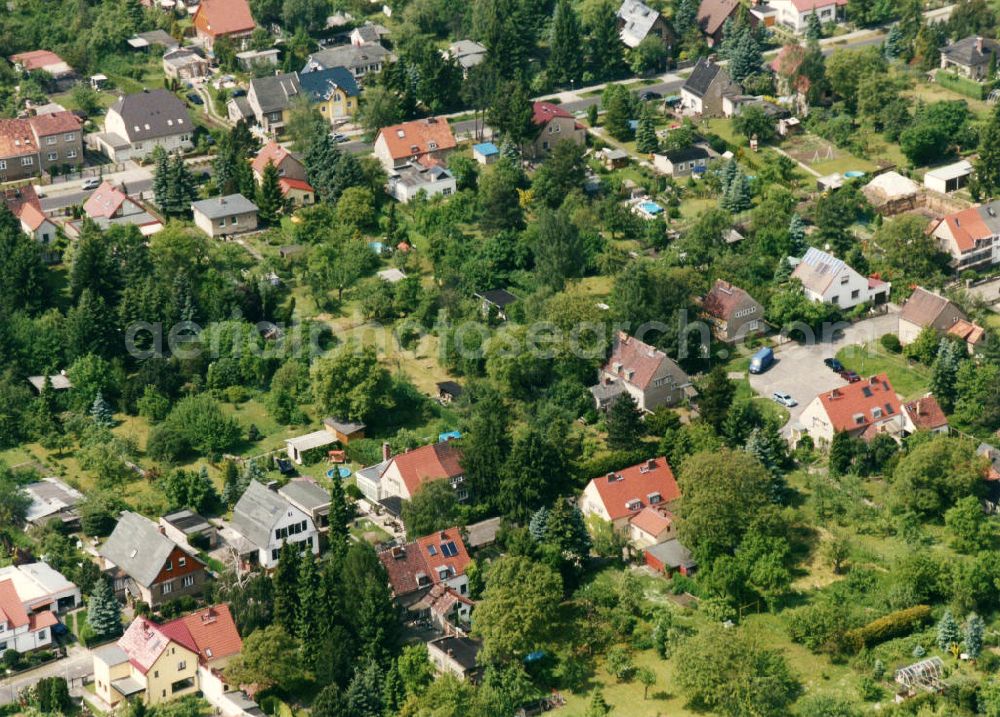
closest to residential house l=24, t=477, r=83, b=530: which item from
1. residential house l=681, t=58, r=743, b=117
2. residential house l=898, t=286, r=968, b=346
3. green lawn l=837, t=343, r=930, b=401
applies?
green lawn l=837, t=343, r=930, b=401

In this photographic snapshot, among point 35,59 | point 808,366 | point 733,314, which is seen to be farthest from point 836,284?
point 35,59

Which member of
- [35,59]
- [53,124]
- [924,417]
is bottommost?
[924,417]

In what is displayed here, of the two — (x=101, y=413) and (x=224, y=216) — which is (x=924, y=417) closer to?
(x=101, y=413)

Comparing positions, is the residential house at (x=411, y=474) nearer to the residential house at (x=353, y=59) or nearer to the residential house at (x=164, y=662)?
the residential house at (x=164, y=662)

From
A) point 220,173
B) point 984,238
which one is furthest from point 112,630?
point 984,238

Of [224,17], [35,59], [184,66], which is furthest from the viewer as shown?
[224,17]

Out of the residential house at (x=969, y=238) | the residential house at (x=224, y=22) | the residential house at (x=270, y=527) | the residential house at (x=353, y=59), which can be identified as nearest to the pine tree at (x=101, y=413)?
the residential house at (x=270, y=527)

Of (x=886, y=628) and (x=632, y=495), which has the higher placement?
(x=886, y=628)

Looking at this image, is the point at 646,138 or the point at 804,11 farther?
the point at 804,11
